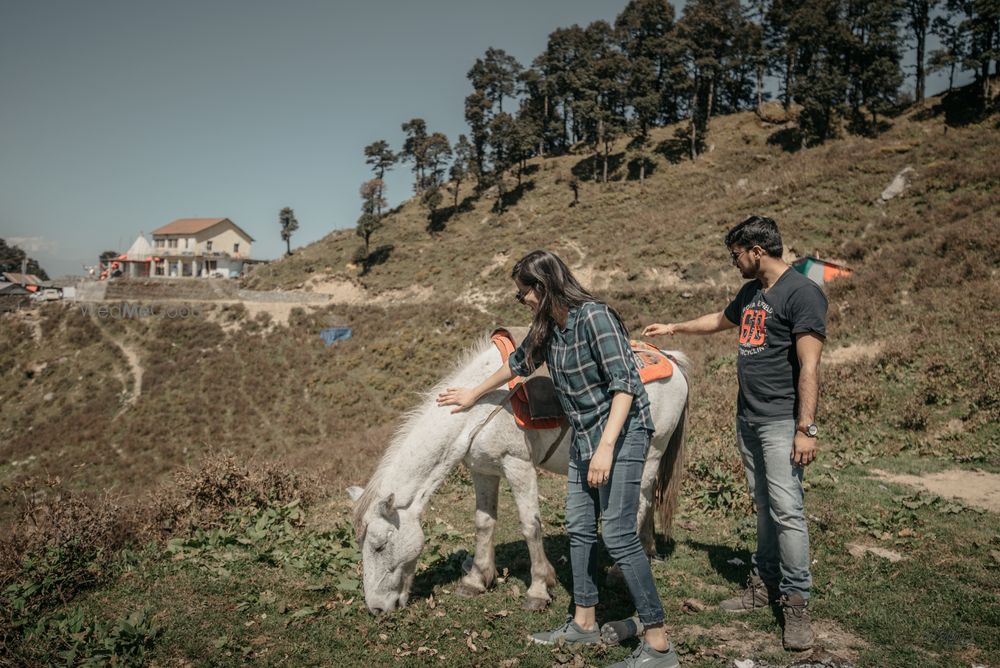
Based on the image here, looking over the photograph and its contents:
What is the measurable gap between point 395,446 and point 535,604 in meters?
1.80

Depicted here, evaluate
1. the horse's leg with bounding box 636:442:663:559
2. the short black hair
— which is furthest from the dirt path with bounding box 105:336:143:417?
the short black hair

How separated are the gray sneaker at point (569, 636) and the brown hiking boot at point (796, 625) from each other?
131cm

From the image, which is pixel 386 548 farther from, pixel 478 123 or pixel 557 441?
pixel 478 123

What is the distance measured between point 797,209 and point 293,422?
29.7m

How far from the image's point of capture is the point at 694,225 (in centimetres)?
3416

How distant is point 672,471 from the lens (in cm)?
545

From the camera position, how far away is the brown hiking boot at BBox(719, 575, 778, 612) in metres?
4.34

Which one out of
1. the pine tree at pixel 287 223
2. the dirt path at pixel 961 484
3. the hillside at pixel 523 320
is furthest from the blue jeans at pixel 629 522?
the pine tree at pixel 287 223

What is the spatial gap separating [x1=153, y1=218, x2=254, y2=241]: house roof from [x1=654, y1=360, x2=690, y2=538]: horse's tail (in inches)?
3566

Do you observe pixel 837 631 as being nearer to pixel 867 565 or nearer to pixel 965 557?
pixel 867 565

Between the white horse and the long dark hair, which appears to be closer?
the long dark hair

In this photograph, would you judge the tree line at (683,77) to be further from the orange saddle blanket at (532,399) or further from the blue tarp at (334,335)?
the orange saddle blanket at (532,399)

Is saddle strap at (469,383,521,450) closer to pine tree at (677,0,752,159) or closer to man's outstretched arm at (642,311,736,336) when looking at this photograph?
man's outstretched arm at (642,311,736,336)

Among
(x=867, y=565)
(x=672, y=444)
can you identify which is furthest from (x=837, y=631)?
(x=672, y=444)
